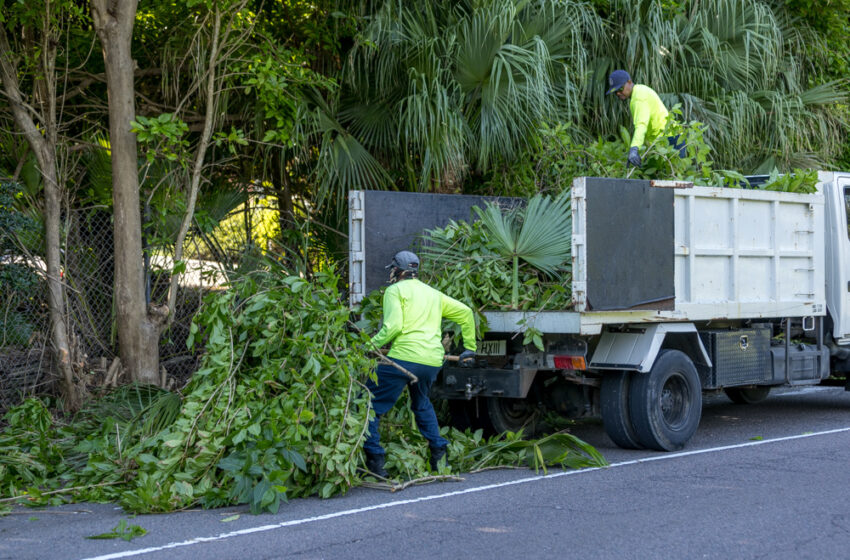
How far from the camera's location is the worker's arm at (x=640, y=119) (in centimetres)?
930

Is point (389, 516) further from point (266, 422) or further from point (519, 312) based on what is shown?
point (519, 312)

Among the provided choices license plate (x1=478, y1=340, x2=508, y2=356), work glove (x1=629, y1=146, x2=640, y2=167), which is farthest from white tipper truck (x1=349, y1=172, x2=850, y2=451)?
work glove (x1=629, y1=146, x2=640, y2=167)

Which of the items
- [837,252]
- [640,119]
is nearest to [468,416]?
[640,119]

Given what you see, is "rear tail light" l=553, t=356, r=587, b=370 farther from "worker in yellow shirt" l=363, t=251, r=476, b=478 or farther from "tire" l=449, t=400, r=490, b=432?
"tire" l=449, t=400, r=490, b=432

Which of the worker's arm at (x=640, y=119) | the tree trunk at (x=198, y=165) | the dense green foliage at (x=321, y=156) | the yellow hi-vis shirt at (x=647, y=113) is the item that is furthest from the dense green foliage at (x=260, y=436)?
the yellow hi-vis shirt at (x=647, y=113)

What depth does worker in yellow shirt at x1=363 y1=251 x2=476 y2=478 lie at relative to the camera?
7172 millimetres

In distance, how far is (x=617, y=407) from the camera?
27.3 ft

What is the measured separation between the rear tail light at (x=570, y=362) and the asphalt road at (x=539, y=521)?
2.67ft

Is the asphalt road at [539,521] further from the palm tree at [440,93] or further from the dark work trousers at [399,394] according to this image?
the palm tree at [440,93]

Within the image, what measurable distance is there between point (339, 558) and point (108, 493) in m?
2.36

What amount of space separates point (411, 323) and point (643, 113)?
3782 millimetres

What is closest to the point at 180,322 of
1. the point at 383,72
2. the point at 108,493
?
the point at 383,72

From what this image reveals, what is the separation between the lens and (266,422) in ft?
22.2

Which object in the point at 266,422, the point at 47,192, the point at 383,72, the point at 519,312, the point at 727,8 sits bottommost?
the point at 266,422
